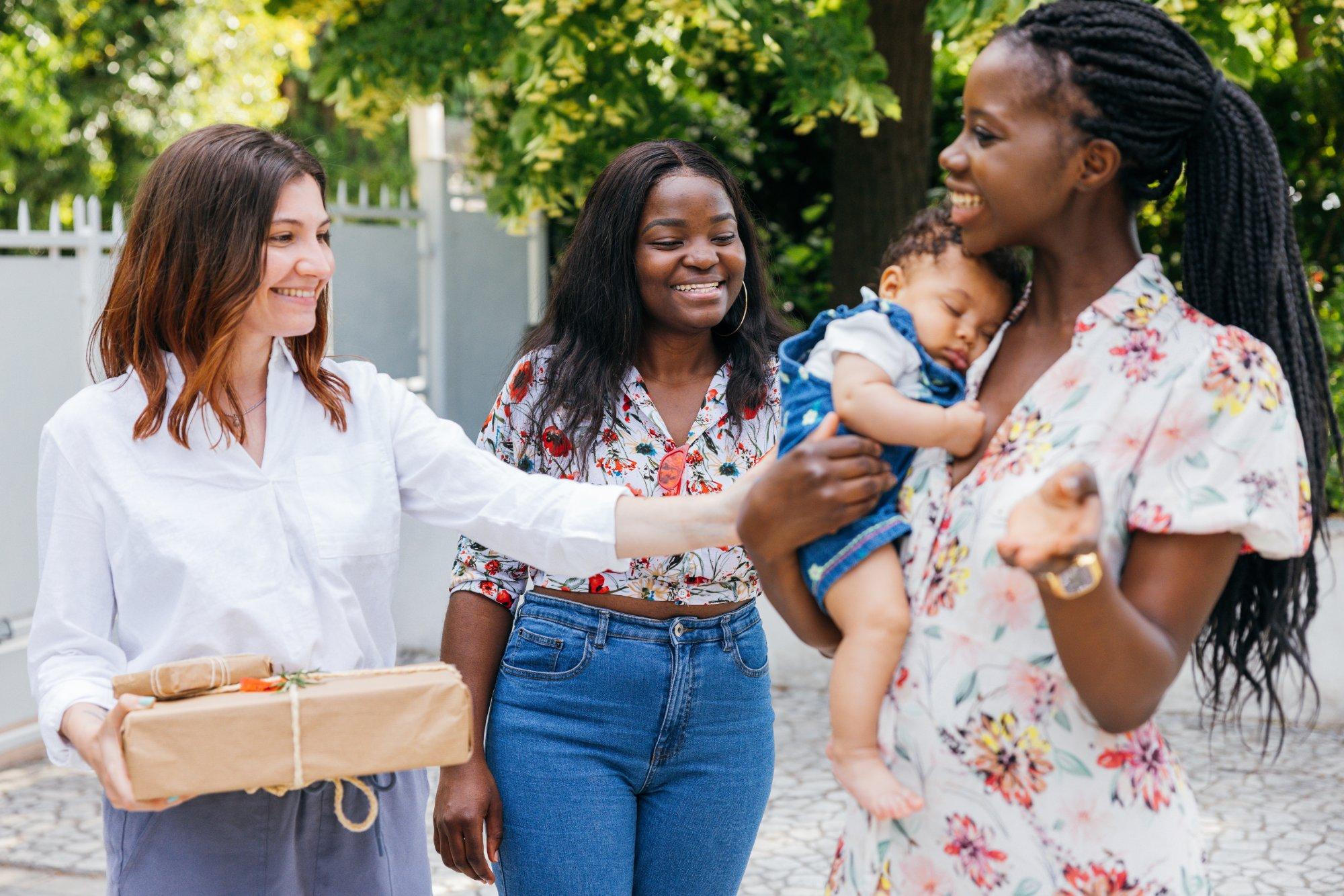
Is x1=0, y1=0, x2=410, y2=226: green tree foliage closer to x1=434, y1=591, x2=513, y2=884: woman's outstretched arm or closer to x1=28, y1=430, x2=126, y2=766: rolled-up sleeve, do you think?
x1=434, y1=591, x2=513, y2=884: woman's outstretched arm

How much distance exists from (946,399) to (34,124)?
12208mm

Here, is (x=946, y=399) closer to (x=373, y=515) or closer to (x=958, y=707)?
(x=958, y=707)

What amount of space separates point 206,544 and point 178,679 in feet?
0.81

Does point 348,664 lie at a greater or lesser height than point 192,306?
lesser

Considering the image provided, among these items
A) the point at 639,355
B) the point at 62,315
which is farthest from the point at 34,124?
the point at 639,355

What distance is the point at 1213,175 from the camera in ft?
4.98

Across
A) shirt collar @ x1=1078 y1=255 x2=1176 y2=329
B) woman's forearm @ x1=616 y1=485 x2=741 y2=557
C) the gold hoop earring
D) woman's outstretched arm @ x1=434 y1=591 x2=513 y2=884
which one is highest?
shirt collar @ x1=1078 y1=255 x2=1176 y2=329

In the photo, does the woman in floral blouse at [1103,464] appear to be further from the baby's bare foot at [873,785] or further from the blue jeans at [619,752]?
the blue jeans at [619,752]

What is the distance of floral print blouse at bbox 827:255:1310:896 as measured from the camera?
55.7 inches

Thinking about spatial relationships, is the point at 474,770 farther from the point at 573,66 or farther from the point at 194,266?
the point at 573,66

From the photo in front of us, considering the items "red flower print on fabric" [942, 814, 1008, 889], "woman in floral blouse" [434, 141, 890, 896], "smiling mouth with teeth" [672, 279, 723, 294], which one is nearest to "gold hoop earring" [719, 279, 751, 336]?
"woman in floral blouse" [434, 141, 890, 896]

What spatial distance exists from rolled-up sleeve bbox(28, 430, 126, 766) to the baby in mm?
969

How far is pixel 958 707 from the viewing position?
1529mm

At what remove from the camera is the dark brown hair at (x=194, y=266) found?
6.34 feet
